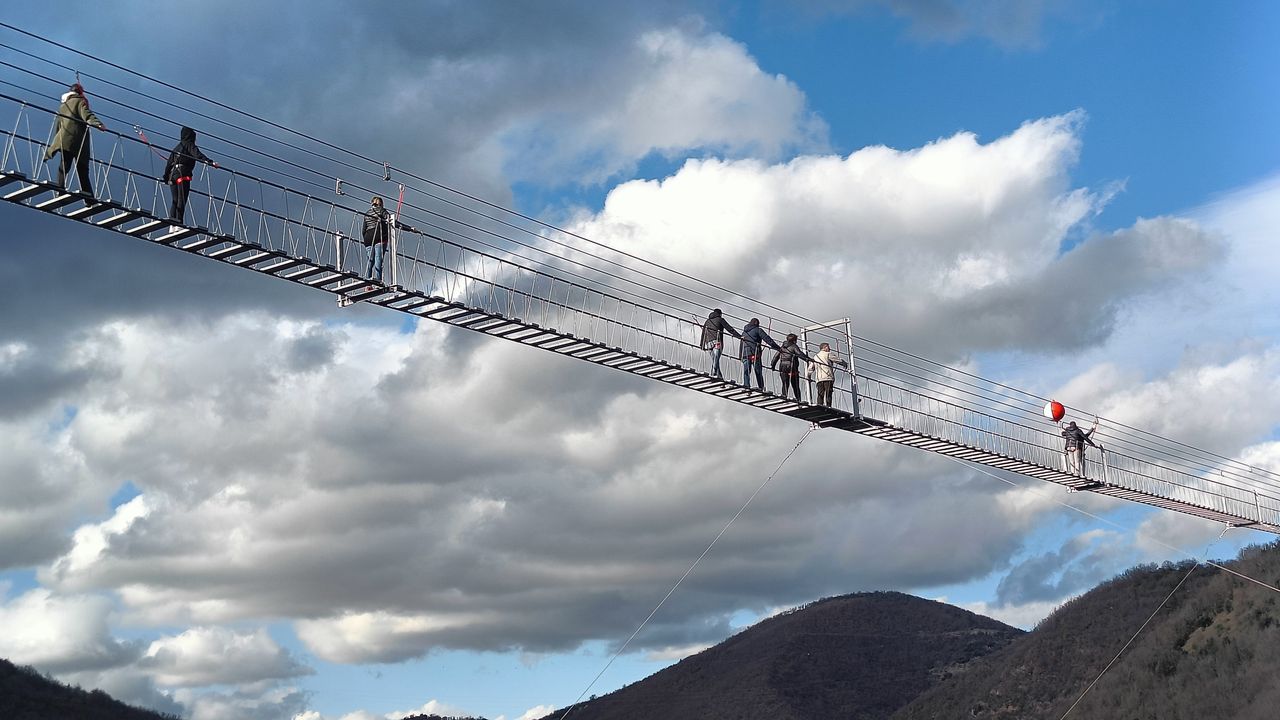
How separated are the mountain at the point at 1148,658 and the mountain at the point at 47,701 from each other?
64803 millimetres

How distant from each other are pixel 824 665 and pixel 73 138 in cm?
11475

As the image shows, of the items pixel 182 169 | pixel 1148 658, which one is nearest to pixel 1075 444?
pixel 182 169

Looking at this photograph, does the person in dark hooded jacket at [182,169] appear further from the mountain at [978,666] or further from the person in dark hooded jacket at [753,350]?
the mountain at [978,666]

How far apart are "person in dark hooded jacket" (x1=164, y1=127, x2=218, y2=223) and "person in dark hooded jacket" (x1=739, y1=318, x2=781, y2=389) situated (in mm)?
12206

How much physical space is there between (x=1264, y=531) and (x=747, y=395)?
2210 cm

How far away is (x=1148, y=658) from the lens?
238ft

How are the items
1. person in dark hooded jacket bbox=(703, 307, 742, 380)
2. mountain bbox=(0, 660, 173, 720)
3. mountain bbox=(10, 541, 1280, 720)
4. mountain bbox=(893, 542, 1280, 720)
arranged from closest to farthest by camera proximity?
1. person in dark hooded jacket bbox=(703, 307, 742, 380)
2. mountain bbox=(893, 542, 1280, 720)
3. mountain bbox=(10, 541, 1280, 720)
4. mountain bbox=(0, 660, 173, 720)

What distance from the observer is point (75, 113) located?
19.3m

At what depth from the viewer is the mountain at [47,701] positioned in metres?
98.4

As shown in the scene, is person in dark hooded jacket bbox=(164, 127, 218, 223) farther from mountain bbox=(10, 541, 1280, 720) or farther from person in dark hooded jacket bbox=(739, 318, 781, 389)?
mountain bbox=(10, 541, 1280, 720)

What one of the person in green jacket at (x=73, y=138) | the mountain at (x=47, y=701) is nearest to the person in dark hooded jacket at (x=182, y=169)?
the person in green jacket at (x=73, y=138)

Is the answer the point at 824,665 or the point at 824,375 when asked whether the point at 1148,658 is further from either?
the point at 824,665

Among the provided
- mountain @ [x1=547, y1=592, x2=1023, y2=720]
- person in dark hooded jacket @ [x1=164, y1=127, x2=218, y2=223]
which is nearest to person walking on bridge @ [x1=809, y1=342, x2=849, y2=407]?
person in dark hooded jacket @ [x1=164, y1=127, x2=218, y2=223]

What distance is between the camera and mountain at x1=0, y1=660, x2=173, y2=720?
9838cm
